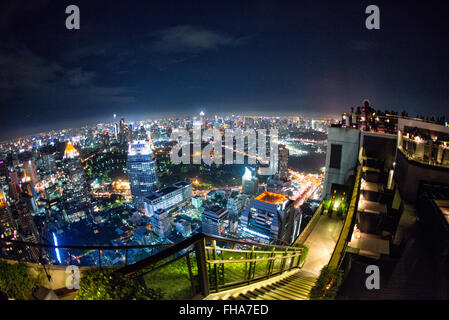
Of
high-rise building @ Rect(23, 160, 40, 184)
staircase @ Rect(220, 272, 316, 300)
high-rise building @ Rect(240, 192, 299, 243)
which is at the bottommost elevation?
high-rise building @ Rect(240, 192, 299, 243)

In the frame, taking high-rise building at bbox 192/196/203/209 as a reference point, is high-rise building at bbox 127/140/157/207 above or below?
above

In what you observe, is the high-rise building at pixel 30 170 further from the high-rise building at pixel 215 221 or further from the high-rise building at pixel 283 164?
the high-rise building at pixel 283 164

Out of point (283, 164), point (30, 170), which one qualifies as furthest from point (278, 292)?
point (30, 170)

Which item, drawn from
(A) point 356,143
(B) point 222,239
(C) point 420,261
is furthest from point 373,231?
(B) point 222,239

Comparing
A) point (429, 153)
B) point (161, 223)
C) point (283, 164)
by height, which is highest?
point (429, 153)

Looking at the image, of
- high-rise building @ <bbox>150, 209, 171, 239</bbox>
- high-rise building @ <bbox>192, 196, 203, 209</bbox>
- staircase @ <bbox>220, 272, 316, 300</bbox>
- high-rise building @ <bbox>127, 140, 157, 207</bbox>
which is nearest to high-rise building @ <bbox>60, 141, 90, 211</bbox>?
high-rise building @ <bbox>127, 140, 157, 207</bbox>

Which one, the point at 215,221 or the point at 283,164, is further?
the point at 283,164

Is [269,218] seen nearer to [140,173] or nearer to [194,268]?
[194,268]

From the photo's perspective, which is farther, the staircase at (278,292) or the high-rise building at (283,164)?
the high-rise building at (283,164)

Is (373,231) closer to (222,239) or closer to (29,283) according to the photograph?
(222,239)

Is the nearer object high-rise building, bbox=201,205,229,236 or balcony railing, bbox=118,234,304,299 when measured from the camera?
balcony railing, bbox=118,234,304,299

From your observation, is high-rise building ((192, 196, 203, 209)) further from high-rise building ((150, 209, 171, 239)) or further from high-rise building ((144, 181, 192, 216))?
high-rise building ((150, 209, 171, 239))

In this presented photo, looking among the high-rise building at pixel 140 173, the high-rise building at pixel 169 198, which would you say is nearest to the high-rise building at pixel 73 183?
the high-rise building at pixel 140 173
